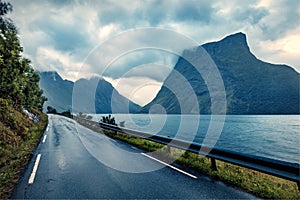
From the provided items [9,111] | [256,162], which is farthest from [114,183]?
[9,111]

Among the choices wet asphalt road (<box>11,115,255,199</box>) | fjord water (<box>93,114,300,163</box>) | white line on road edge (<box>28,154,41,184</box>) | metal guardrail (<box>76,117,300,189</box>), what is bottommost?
fjord water (<box>93,114,300,163</box>)

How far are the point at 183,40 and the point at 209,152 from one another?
1094cm

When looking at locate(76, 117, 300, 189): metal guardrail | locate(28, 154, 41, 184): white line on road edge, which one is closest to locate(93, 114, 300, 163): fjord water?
locate(76, 117, 300, 189): metal guardrail

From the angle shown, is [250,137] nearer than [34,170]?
No

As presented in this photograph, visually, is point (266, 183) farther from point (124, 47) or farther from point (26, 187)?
point (124, 47)

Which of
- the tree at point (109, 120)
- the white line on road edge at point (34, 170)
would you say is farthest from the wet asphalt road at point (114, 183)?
the tree at point (109, 120)

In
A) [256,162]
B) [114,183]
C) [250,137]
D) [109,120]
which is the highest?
[109,120]

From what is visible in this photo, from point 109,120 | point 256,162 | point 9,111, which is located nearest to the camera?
point 256,162

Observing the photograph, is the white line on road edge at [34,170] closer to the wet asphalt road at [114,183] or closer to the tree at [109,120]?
the wet asphalt road at [114,183]

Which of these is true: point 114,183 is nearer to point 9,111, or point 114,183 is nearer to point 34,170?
point 34,170

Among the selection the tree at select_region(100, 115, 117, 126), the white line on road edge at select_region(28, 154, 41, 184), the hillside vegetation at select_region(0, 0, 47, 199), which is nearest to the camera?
the white line on road edge at select_region(28, 154, 41, 184)

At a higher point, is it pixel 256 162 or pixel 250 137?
pixel 256 162

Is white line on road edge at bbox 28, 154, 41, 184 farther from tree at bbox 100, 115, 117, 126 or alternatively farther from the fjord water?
tree at bbox 100, 115, 117, 126

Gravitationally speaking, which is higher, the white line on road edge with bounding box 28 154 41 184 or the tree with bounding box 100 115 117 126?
the tree with bounding box 100 115 117 126
